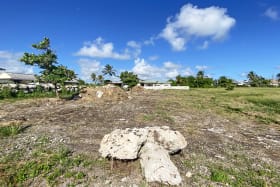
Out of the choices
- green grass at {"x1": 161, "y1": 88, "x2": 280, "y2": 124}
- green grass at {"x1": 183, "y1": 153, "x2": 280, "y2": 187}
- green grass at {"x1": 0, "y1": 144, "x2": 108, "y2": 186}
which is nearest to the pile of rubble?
green grass at {"x1": 161, "y1": 88, "x2": 280, "y2": 124}

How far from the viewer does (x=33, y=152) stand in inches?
233

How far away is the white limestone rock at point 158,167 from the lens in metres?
4.29

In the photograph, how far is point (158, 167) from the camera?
444cm

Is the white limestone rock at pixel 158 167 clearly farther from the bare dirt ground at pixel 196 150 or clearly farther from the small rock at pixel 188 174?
the small rock at pixel 188 174

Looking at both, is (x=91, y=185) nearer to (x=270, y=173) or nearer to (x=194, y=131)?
(x=270, y=173)

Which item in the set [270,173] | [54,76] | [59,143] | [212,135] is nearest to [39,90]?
[54,76]

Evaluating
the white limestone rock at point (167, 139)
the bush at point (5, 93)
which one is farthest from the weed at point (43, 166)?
the bush at point (5, 93)

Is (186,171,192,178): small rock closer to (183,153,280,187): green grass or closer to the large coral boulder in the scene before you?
(183,153,280,187): green grass

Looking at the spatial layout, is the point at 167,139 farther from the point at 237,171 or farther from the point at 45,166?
the point at 45,166

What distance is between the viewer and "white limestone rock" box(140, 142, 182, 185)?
14.1 feet

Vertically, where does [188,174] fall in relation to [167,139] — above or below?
below

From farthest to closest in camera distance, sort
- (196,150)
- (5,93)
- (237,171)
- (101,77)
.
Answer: (101,77) < (5,93) < (196,150) < (237,171)

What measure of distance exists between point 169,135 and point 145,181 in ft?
4.85

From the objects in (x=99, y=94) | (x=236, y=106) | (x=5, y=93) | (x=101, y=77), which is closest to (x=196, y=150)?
(x=236, y=106)
